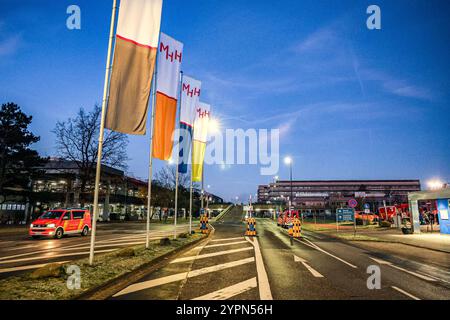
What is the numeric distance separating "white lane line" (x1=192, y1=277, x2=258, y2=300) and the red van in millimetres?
16121

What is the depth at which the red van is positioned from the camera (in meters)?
17.5

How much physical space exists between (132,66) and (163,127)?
392 cm

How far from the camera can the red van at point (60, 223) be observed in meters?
17.5

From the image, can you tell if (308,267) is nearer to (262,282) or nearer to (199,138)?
(262,282)

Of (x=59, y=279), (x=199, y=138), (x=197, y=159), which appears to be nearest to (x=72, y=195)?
(x=197, y=159)

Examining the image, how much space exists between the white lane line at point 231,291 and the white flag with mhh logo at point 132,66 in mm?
5691

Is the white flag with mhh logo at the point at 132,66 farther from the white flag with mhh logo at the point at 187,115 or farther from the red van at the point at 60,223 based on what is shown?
the red van at the point at 60,223

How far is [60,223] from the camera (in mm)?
18250

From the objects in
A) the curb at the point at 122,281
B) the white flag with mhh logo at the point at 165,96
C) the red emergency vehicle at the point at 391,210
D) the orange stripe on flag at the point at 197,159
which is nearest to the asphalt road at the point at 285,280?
the curb at the point at 122,281

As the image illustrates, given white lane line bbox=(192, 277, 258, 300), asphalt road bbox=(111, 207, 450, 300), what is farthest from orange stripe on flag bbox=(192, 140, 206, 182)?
white lane line bbox=(192, 277, 258, 300)

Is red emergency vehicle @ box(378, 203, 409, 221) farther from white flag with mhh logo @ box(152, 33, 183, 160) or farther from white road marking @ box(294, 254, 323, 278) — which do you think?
white flag with mhh logo @ box(152, 33, 183, 160)

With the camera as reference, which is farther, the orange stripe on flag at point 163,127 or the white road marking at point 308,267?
the orange stripe on flag at point 163,127
